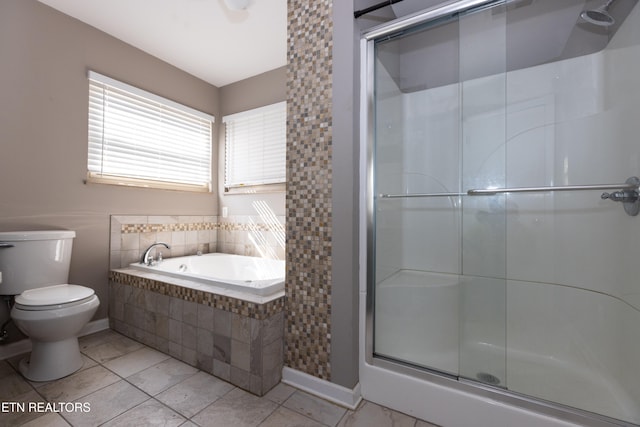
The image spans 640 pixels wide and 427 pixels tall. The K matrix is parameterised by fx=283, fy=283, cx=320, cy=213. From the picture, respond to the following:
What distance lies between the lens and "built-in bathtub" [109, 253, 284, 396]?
155 cm

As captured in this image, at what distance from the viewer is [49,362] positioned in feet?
5.46

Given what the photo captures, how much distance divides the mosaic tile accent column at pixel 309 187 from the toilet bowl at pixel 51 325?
49.7 inches

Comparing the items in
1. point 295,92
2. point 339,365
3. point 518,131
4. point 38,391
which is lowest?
point 38,391

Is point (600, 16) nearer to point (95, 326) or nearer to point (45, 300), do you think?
point (45, 300)

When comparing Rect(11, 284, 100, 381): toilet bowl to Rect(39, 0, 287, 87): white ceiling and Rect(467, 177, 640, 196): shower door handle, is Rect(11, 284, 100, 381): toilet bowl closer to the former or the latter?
Rect(39, 0, 287, 87): white ceiling

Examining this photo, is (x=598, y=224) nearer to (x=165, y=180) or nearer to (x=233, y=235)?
(x=233, y=235)

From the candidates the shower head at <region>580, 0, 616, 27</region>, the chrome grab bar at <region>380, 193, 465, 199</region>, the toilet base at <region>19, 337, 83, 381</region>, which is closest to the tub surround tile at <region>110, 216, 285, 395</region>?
the toilet base at <region>19, 337, 83, 381</region>

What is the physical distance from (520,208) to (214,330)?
196cm

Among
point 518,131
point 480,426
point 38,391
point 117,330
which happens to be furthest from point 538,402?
point 117,330

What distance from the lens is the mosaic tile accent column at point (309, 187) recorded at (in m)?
1.53

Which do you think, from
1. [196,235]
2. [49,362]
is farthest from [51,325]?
[196,235]

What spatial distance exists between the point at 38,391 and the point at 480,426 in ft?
7.43

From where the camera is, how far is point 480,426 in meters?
1.26

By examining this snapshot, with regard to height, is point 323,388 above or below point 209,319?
below
